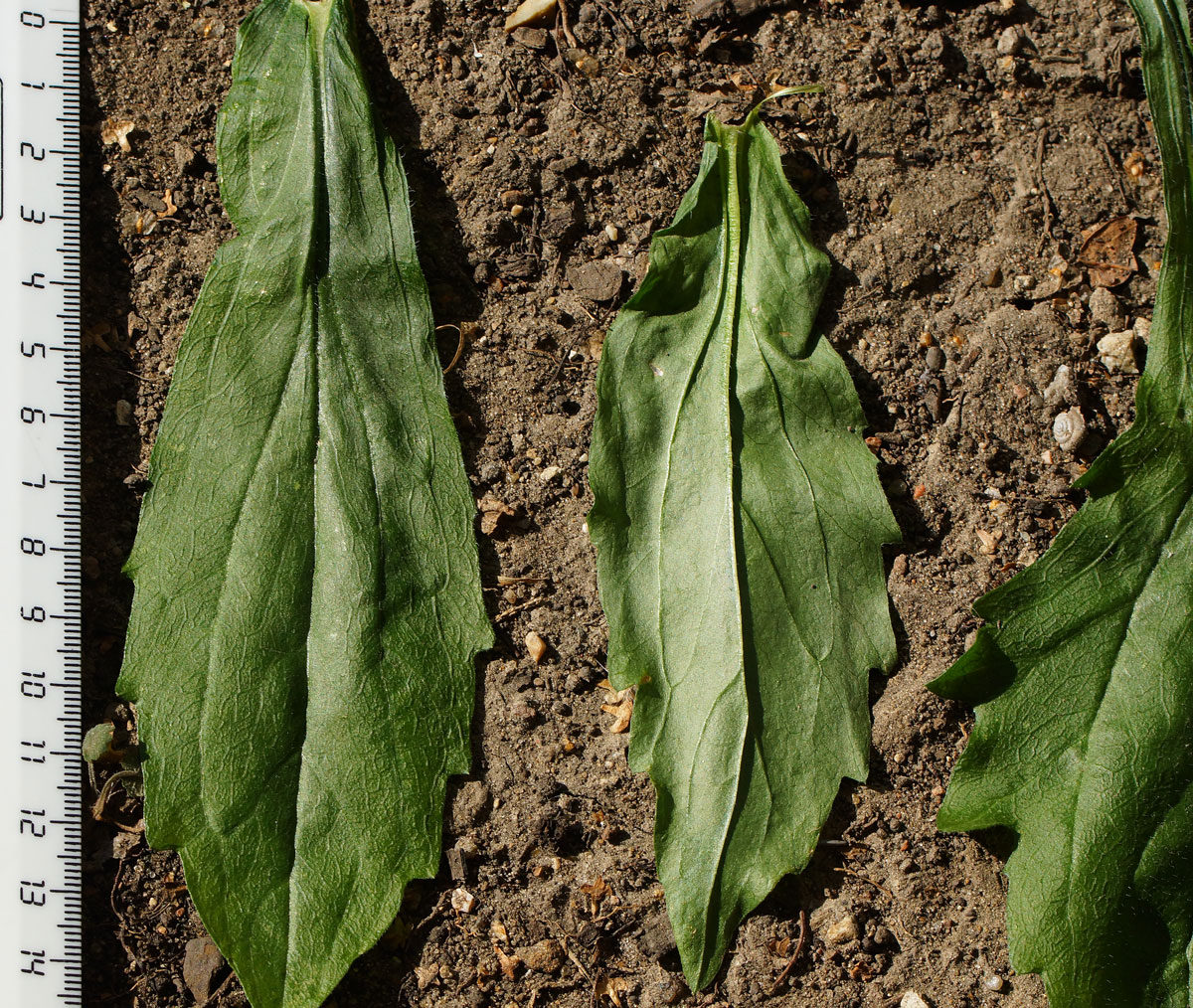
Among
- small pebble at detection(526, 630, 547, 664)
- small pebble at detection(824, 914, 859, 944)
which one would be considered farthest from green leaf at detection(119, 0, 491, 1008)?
small pebble at detection(824, 914, 859, 944)

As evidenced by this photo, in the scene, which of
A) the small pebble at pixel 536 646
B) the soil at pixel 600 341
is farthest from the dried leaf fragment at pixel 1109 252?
the small pebble at pixel 536 646

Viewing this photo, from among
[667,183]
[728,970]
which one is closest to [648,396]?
[667,183]

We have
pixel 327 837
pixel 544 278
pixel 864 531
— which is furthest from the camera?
pixel 544 278

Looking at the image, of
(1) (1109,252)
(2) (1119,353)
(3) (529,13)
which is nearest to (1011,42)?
(1) (1109,252)

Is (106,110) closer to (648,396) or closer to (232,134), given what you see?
(232,134)

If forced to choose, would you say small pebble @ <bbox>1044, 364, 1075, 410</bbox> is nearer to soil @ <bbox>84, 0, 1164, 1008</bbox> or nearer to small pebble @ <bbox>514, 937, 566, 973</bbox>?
soil @ <bbox>84, 0, 1164, 1008</bbox>

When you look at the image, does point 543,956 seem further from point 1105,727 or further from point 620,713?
point 1105,727

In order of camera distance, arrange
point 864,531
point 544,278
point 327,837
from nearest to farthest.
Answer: point 327,837
point 864,531
point 544,278
